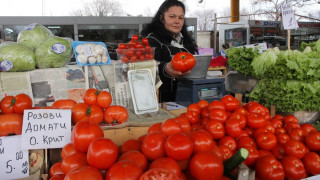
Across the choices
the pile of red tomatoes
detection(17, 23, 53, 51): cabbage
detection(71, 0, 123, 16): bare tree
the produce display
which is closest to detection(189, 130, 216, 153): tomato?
the pile of red tomatoes

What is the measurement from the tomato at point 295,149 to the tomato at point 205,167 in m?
0.55

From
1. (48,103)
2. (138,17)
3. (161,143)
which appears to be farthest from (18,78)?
(138,17)

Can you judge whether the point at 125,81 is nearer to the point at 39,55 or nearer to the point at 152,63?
the point at 152,63

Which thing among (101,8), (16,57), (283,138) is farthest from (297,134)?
(101,8)

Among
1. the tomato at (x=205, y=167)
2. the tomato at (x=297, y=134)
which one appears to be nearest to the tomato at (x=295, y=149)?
the tomato at (x=297, y=134)

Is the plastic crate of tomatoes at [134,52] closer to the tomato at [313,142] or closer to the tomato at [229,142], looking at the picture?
the tomato at [229,142]

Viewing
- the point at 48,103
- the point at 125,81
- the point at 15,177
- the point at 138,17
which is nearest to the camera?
the point at 15,177

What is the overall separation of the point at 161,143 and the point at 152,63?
1.32 m

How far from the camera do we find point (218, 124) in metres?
1.19

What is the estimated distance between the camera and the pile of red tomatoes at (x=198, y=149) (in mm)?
746

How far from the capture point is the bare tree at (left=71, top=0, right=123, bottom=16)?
7201 millimetres

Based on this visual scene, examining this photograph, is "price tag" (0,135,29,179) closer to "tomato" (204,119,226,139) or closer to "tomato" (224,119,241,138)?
"tomato" (204,119,226,139)

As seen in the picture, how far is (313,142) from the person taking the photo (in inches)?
46.3

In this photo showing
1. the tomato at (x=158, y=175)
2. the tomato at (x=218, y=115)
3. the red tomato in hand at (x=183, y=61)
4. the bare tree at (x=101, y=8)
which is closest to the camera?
the tomato at (x=158, y=175)
